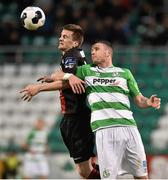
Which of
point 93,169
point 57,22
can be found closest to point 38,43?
point 57,22

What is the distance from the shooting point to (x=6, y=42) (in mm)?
18812

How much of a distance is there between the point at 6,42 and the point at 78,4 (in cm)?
204

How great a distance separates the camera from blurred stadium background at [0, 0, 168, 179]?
1661cm

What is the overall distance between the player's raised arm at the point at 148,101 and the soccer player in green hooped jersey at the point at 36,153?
26.1 ft

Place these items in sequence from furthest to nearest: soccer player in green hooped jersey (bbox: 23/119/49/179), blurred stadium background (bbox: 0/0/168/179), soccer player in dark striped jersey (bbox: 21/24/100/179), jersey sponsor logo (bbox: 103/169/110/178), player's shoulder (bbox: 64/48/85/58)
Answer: soccer player in green hooped jersey (bbox: 23/119/49/179) < blurred stadium background (bbox: 0/0/168/179) < soccer player in dark striped jersey (bbox: 21/24/100/179) < player's shoulder (bbox: 64/48/85/58) < jersey sponsor logo (bbox: 103/169/110/178)

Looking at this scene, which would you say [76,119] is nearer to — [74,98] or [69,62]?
[74,98]

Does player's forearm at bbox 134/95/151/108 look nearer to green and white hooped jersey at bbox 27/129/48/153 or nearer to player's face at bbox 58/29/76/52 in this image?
player's face at bbox 58/29/76/52

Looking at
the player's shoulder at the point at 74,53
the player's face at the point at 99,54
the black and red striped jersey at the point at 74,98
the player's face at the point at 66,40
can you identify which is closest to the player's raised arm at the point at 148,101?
the player's face at the point at 99,54

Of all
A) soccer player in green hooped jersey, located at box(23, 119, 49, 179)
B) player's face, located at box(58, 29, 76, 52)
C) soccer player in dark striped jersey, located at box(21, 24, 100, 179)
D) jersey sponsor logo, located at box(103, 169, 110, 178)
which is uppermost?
player's face, located at box(58, 29, 76, 52)

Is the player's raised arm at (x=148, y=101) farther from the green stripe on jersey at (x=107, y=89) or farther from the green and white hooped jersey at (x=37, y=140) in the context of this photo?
the green and white hooped jersey at (x=37, y=140)

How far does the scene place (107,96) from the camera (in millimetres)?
9016

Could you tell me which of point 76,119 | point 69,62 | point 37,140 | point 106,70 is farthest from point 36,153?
point 106,70

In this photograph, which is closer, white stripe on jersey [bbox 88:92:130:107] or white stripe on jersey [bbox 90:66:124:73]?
white stripe on jersey [bbox 88:92:130:107]

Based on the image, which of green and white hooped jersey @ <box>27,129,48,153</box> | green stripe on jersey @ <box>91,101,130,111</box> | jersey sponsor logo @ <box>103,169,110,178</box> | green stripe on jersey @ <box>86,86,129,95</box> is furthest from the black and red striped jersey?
green and white hooped jersey @ <box>27,129,48,153</box>
